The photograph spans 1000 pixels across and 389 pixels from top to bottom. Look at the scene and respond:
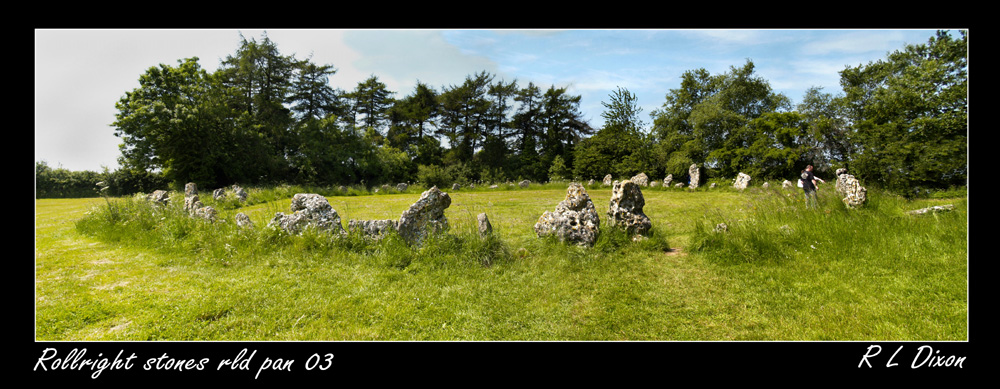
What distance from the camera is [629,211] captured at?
20.0ft

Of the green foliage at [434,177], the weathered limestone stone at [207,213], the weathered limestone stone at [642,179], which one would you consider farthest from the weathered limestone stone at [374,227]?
the green foliage at [434,177]

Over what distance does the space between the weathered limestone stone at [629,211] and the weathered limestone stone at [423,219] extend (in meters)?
2.78

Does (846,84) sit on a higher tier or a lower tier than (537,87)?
lower

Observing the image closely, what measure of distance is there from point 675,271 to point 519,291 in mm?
2129

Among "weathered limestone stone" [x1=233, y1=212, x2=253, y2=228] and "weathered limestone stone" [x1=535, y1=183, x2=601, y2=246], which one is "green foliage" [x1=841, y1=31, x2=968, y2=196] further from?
"weathered limestone stone" [x1=233, y1=212, x2=253, y2=228]

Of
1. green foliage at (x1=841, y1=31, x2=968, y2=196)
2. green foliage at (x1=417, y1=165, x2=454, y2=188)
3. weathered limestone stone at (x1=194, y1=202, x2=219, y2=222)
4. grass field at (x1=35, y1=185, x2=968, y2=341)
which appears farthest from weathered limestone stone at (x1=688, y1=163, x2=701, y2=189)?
weathered limestone stone at (x1=194, y1=202, x2=219, y2=222)

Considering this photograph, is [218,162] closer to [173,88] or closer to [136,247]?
[173,88]

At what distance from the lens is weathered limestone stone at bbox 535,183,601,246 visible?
562 centimetres

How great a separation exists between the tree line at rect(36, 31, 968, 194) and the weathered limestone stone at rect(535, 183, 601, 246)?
10086 millimetres

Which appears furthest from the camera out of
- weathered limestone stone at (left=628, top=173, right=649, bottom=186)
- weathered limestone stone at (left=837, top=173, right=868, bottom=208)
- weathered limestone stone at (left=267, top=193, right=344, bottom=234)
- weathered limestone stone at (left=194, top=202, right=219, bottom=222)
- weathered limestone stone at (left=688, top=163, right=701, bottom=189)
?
weathered limestone stone at (left=628, top=173, right=649, bottom=186)

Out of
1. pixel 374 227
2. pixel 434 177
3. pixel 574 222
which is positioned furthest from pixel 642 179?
pixel 374 227

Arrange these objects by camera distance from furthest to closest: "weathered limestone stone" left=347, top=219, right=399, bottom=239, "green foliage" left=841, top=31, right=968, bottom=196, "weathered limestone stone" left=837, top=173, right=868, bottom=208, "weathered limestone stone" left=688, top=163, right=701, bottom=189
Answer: "weathered limestone stone" left=688, top=163, right=701, bottom=189 → "green foliage" left=841, top=31, right=968, bottom=196 → "weathered limestone stone" left=837, top=173, right=868, bottom=208 → "weathered limestone stone" left=347, top=219, right=399, bottom=239

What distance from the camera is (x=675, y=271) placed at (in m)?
4.80
